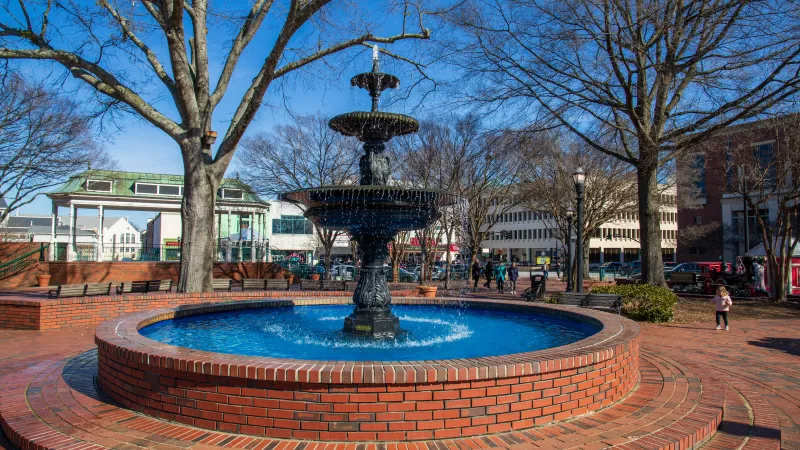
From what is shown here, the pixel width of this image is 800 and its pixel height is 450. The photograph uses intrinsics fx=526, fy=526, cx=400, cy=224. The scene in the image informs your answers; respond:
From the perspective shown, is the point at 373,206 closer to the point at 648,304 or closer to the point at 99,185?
the point at 648,304

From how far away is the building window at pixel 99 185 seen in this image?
30556 millimetres

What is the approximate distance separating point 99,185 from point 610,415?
→ 1323 inches

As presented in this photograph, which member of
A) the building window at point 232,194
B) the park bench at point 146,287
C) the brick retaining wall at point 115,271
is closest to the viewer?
the park bench at point 146,287

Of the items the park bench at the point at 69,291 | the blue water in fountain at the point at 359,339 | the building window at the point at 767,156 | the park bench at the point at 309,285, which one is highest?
the building window at the point at 767,156

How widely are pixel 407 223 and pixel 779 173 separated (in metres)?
17.9

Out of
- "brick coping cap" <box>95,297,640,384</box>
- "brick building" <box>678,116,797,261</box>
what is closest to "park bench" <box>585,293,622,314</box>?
Result: "brick coping cap" <box>95,297,640,384</box>

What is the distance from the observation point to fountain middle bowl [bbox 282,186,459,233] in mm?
6859

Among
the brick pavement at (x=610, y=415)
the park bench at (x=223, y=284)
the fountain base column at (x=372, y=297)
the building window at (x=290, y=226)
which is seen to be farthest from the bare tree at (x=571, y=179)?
the building window at (x=290, y=226)

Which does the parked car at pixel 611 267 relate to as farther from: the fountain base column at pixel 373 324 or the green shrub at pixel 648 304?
the fountain base column at pixel 373 324

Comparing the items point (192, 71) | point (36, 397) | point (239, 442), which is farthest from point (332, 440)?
point (192, 71)

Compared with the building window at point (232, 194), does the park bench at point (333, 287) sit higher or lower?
lower

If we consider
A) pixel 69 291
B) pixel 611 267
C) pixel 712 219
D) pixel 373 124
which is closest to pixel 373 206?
pixel 373 124

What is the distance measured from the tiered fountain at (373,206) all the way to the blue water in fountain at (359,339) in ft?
1.68

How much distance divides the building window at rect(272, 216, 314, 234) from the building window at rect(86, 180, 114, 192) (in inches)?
975
